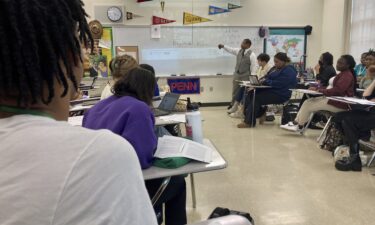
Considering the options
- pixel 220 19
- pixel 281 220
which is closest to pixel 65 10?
pixel 281 220

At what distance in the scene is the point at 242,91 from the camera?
6617 mm

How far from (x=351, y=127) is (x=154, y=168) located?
2.78 m

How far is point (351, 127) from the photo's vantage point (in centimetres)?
356

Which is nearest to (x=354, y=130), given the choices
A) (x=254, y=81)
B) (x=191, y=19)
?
(x=254, y=81)

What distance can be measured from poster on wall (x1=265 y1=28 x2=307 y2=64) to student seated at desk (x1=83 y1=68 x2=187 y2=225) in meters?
6.30

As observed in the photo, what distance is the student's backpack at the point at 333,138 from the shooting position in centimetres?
399

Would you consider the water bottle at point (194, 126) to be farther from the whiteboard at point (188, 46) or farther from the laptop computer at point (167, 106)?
the whiteboard at point (188, 46)

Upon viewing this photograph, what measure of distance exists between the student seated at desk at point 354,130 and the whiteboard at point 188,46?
13.5 ft

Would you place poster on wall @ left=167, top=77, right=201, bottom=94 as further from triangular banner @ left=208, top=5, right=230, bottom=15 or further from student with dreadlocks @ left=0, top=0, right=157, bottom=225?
student with dreadlocks @ left=0, top=0, right=157, bottom=225

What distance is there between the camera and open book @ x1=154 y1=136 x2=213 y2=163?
5.03 ft

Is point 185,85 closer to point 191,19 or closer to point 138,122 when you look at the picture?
point 191,19

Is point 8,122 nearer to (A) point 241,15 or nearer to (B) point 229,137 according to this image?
(B) point 229,137

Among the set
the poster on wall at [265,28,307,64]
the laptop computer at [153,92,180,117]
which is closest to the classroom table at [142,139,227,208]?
the laptop computer at [153,92,180,117]

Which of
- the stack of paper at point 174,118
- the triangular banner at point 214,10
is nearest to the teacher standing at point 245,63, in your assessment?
the triangular banner at point 214,10
